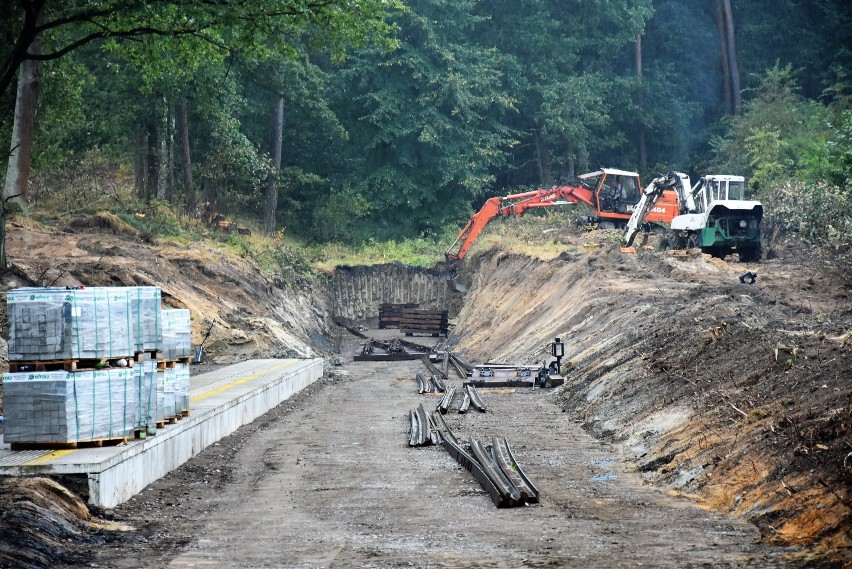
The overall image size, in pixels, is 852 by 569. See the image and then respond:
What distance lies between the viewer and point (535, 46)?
60656 mm

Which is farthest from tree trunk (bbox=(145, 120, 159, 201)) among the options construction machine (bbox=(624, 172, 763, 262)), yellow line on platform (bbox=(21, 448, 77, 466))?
yellow line on platform (bbox=(21, 448, 77, 466))

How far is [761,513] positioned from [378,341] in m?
28.9

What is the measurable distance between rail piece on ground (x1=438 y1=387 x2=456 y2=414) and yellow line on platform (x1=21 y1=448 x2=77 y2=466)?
9.30 m

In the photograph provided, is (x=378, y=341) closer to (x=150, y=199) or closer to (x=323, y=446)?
(x=150, y=199)

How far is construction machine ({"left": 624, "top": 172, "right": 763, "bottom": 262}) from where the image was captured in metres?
34.6

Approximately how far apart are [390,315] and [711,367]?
95.7 ft

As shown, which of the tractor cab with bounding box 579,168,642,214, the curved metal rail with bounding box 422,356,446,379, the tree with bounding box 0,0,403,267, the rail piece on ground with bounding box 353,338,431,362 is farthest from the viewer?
the tractor cab with bounding box 579,168,642,214

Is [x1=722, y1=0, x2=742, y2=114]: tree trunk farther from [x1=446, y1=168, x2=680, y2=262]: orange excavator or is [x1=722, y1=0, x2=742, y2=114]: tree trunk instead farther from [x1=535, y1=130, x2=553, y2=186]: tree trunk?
[x1=446, y1=168, x2=680, y2=262]: orange excavator

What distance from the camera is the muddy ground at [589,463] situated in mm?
8695

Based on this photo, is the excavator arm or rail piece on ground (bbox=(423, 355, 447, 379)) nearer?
rail piece on ground (bbox=(423, 355, 447, 379))

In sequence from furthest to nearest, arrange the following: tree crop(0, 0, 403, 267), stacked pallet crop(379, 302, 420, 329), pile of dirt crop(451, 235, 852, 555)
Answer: stacked pallet crop(379, 302, 420, 329) → tree crop(0, 0, 403, 267) → pile of dirt crop(451, 235, 852, 555)

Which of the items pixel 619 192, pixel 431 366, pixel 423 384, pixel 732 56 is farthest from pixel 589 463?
pixel 732 56

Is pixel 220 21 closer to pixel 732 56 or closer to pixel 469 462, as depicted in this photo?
pixel 469 462

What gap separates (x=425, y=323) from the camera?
4175cm
